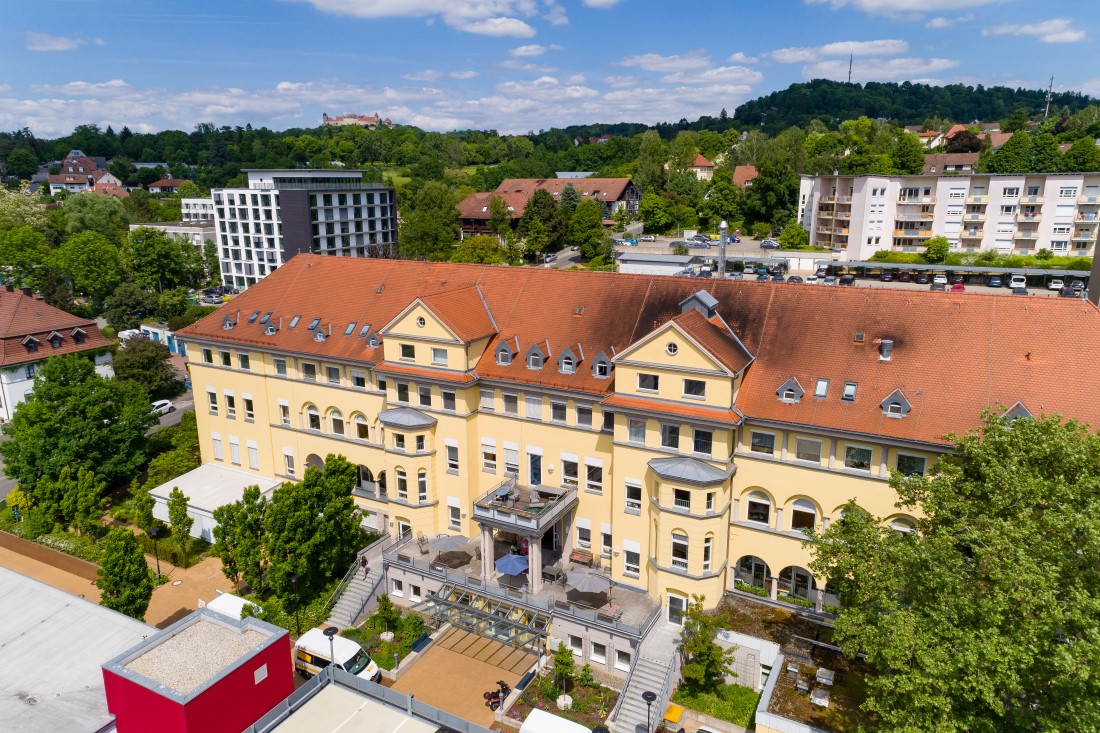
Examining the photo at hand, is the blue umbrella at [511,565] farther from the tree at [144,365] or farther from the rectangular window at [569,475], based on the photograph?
the tree at [144,365]

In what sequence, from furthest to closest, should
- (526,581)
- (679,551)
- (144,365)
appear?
1. (144,365)
2. (526,581)
3. (679,551)

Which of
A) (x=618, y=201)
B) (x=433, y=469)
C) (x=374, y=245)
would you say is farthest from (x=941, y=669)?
(x=618, y=201)

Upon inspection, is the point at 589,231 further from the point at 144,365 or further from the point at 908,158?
the point at 144,365

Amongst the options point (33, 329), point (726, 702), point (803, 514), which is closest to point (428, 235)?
point (33, 329)

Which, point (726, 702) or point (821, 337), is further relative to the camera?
point (821, 337)

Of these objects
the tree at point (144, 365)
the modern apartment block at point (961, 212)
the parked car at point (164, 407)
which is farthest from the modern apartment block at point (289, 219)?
the modern apartment block at point (961, 212)

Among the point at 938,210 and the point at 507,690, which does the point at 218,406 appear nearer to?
the point at 507,690
